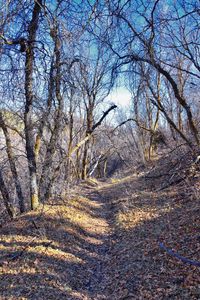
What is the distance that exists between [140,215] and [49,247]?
358cm

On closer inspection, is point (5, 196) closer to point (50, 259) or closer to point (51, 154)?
point (51, 154)

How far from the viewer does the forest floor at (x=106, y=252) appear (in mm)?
4871

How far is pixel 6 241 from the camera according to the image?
6.76 meters

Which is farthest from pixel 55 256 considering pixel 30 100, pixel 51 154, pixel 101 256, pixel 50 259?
pixel 30 100

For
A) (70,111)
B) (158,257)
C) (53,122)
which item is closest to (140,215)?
(158,257)

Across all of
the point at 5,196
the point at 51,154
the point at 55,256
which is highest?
the point at 51,154

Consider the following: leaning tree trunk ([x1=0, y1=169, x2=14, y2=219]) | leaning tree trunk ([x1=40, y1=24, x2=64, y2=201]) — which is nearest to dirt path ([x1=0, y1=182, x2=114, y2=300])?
leaning tree trunk ([x1=40, y1=24, x2=64, y2=201])

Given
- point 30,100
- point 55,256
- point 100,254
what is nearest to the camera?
point 55,256

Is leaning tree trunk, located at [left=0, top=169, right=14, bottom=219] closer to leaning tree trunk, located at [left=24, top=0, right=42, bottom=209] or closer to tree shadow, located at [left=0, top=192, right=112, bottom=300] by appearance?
leaning tree trunk, located at [left=24, top=0, right=42, bottom=209]

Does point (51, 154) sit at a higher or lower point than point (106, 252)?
higher

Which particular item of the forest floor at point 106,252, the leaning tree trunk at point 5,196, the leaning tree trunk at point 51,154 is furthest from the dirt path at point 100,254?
the leaning tree trunk at point 5,196

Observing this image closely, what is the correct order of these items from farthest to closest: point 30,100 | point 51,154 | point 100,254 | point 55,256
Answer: point 51,154 < point 30,100 < point 100,254 < point 55,256

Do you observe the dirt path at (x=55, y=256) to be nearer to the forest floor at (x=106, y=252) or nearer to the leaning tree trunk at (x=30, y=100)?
the forest floor at (x=106, y=252)

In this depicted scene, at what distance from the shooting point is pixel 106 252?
7168 millimetres
